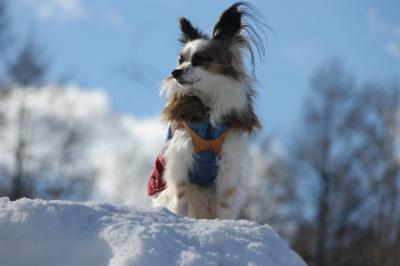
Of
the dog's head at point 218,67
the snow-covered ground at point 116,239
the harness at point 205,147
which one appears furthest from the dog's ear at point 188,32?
the snow-covered ground at point 116,239

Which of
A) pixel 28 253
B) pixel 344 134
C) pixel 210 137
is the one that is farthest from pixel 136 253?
pixel 344 134

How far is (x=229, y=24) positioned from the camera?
23.5 feet

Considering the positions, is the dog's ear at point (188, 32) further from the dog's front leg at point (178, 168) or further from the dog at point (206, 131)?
the dog's front leg at point (178, 168)

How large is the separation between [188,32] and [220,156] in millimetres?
1606

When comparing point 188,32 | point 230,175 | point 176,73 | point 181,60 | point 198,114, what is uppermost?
point 188,32

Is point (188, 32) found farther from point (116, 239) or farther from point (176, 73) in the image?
point (116, 239)

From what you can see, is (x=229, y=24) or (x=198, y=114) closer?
(x=198, y=114)

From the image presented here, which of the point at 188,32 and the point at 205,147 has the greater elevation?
the point at 188,32

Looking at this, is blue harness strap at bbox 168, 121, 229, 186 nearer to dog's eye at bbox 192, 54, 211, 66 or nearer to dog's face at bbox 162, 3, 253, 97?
dog's face at bbox 162, 3, 253, 97

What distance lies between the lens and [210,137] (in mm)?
6359

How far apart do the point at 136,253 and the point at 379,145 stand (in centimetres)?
2292

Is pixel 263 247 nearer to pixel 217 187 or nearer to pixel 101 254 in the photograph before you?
pixel 101 254

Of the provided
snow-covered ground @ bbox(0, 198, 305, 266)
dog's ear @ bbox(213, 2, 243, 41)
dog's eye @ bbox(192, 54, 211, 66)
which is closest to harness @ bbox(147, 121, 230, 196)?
dog's eye @ bbox(192, 54, 211, 66)

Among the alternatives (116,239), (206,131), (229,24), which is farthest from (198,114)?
(116,239)
